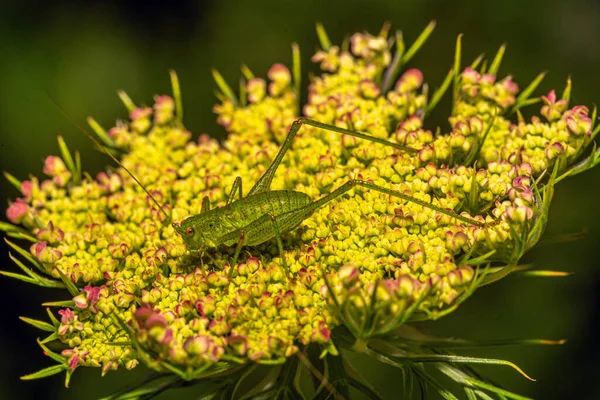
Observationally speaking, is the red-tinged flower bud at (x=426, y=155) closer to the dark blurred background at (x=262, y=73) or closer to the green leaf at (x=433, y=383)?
the green leaf at (x=433, y=383)

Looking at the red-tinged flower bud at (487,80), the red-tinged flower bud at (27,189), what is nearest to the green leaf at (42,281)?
the red-tinged flower bud at (27,189)

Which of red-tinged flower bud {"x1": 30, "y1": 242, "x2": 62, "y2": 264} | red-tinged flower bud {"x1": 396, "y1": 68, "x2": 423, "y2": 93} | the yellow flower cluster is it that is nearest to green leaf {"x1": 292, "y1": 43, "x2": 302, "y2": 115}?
the yellow flower cluster

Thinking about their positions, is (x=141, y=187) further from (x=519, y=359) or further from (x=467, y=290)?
(x=519, y=359)

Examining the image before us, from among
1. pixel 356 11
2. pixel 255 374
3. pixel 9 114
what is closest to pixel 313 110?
pixel 255 374

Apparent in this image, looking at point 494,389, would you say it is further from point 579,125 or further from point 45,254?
point 45,254

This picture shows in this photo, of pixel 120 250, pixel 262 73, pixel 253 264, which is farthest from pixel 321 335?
pixel 262 73

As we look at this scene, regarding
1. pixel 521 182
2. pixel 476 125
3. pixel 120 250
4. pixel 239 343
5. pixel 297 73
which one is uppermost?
pixel 297 73
